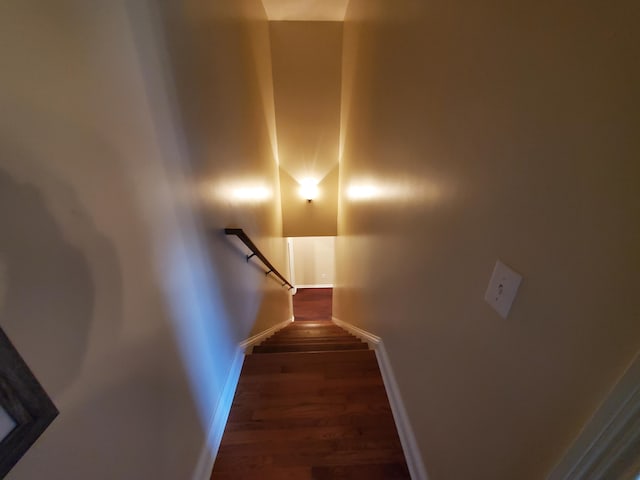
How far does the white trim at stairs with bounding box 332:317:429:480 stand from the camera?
110 cm

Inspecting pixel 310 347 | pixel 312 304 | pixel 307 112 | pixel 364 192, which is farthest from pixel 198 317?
pixel 312 304

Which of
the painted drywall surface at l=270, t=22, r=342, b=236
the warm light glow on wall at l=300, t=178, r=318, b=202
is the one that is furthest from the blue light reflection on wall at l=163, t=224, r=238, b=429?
the warm light glow on wall at l=300, t=178, r=318, b=202

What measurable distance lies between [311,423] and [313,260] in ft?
17.1

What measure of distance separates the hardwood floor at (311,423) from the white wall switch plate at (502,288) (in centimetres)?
108

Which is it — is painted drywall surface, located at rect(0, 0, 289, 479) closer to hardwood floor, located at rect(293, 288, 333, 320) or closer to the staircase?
the staircase

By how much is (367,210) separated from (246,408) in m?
1.63

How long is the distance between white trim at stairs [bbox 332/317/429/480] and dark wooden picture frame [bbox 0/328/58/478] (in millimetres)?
1278

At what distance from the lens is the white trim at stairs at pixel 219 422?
3.63 ft

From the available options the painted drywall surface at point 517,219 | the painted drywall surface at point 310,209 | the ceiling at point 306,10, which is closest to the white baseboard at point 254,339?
the painted drywall surface at point 517,219

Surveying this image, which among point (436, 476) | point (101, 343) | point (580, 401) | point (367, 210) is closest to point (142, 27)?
point (101, 343)

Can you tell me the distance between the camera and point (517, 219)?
532mm

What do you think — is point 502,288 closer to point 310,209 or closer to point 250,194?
point 250,194

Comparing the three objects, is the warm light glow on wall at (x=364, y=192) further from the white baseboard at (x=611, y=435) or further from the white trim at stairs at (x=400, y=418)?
the white baseboard at (x=611, y=435)

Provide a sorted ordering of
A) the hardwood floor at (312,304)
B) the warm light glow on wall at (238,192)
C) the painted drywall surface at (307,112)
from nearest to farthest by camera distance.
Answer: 1. the warm light glow on wall at (238,192)
2. the painted drywall surface at (307,112)
3. the hardwood floor at (312,304)
